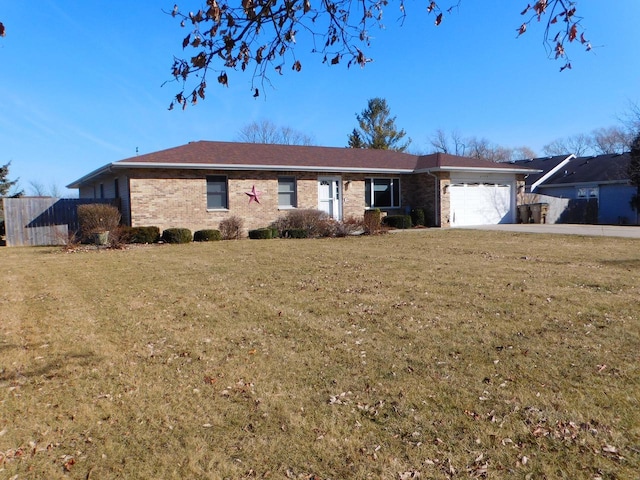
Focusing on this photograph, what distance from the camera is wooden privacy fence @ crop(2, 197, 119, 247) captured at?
17047 millimetres

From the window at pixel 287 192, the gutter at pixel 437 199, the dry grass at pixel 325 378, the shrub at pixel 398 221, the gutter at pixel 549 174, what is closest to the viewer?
the dry grass at pixel 325 378

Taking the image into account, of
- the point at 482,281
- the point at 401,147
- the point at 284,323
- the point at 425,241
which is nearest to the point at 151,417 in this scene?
the point at 284,323

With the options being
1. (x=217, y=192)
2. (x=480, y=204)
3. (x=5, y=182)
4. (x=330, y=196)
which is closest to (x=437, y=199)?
(x=480, y=204)

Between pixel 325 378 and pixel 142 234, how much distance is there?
1381 cm

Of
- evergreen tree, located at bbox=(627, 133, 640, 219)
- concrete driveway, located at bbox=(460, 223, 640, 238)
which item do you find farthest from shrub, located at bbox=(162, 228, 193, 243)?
evergreen tree, located at bbox=(627, 133, 640, 219)

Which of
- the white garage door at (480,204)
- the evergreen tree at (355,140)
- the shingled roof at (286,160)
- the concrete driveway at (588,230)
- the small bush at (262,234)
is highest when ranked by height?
the evergreen tree at (355,140)

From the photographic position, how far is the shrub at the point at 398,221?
862 inches

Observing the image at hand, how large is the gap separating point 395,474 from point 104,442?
6.42ft

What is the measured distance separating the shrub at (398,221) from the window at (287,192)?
4.61 m

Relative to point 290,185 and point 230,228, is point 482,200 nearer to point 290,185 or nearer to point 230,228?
point 290,185

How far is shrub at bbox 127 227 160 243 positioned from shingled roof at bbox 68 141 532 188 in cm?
249

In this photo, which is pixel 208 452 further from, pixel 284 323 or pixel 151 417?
pixel 284 323

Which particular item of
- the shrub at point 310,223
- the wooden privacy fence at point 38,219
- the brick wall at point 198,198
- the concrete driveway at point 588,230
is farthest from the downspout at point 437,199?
the wooden privacy fence at point 38,219

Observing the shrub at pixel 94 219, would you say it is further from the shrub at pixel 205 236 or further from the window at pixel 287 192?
the window at pixel 287 192
